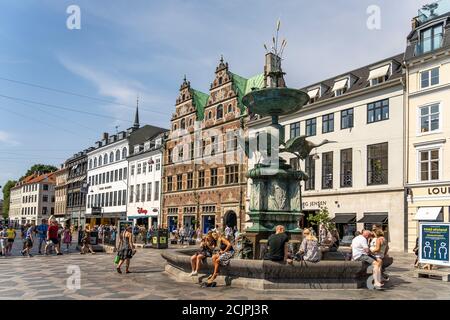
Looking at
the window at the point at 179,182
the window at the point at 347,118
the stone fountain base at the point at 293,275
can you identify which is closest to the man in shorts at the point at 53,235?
the stone fountain base at the point at 293,275

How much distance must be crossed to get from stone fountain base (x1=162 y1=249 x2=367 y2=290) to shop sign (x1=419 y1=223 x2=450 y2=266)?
15.1ft

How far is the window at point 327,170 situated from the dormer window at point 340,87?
491 cm

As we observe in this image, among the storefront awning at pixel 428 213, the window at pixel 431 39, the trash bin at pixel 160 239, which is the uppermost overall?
the window at pixel 431 39

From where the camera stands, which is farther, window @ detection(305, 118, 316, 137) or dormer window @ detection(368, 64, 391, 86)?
window @ detection(305, 118, 316, 137)

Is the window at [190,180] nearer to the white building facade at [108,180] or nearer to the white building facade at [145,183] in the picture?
the white building facade at [145,183]

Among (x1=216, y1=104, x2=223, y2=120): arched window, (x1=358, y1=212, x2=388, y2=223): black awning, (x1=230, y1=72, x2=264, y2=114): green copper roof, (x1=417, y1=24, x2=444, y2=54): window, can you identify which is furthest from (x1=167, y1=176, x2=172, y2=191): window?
(x1=417, y1=24, x2=444, y2=54): window

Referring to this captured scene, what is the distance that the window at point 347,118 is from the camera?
33.9 m

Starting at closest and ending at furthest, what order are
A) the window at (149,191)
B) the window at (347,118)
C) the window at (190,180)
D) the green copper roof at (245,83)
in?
the window at (347,118), the green copper roof at (245,83), the window at (190,180), the window at (149,191)

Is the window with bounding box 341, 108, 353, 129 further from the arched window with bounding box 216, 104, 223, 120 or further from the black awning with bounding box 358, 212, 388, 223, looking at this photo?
the arched window with bounding box 216, 104, 223, 120

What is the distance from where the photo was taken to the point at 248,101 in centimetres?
1402

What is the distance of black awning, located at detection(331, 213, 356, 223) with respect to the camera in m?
32.2

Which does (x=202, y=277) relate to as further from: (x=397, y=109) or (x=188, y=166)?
(x=188, y=166)
